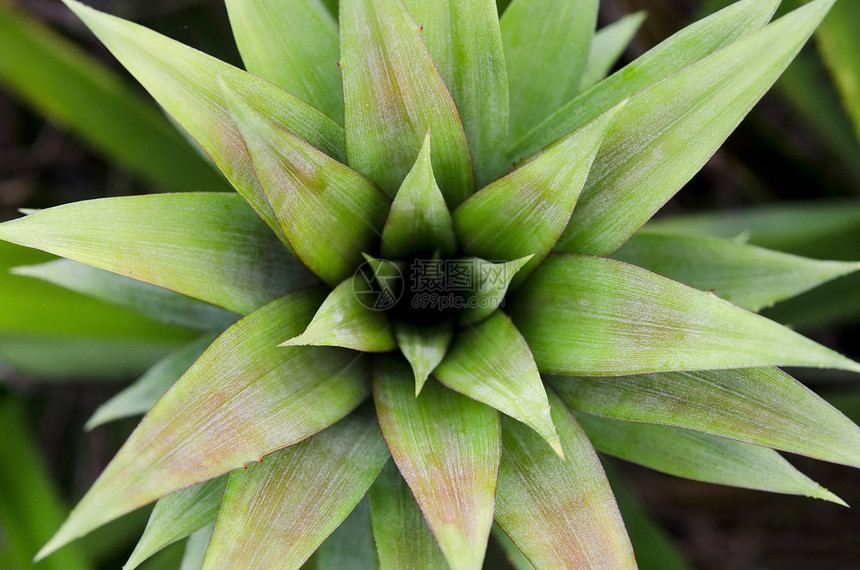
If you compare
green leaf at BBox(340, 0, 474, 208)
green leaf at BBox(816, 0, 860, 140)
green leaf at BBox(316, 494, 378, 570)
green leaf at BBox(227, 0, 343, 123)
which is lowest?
green leaf at BBox(316, 494, 378, 570)

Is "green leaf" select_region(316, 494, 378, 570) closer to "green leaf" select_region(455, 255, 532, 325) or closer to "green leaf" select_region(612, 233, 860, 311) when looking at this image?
"green leaf" select_region(455, 255, 532, 325)

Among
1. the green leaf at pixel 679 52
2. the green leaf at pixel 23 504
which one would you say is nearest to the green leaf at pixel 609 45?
the green leaf at pixel 679 52

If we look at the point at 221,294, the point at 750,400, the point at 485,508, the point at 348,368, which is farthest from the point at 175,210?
the point at 750,400

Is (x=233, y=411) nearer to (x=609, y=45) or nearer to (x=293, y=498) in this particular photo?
(x=293, y=498)

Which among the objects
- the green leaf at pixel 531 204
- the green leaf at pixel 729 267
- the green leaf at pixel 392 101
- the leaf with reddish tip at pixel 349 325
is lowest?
the leaf with reddish tip at pixel 349 325

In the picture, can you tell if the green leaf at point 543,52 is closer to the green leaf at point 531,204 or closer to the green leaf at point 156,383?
the green leaf at point 531,204

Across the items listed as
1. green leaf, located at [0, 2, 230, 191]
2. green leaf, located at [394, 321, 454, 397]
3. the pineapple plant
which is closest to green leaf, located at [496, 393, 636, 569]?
the pineapple plant
